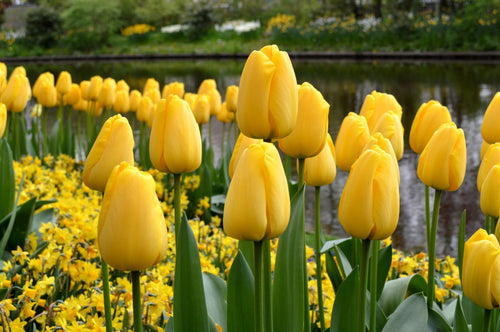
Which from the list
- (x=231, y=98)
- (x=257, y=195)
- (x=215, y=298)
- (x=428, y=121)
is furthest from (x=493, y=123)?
(x=231, y=98)

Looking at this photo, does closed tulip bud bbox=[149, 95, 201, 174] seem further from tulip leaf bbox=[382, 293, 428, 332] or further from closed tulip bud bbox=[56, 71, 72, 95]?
closed tulip bud bbox=[56, 71, 72, 95]

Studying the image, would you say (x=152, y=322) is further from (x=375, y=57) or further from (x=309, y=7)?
(x=309, y=7)

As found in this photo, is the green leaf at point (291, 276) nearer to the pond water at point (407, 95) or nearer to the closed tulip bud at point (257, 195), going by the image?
the closed tulip bud at point (257, 195)

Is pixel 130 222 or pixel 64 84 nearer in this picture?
pixel 130 222

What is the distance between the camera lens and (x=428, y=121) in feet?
6.91

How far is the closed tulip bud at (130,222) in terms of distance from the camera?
1150mm

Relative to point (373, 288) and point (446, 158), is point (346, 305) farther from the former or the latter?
point (446, 158)

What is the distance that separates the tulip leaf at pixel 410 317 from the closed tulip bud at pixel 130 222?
28.2 inches

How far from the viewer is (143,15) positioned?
33.2 meters

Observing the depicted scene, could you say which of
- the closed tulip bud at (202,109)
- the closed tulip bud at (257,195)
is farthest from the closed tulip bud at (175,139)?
the closed tulip bud at (202,109)

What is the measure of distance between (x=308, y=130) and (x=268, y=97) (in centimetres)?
18

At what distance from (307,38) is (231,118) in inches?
743

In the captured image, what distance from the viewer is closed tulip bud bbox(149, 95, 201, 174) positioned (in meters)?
1.54

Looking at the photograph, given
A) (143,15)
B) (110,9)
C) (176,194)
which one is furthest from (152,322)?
(143,15)
